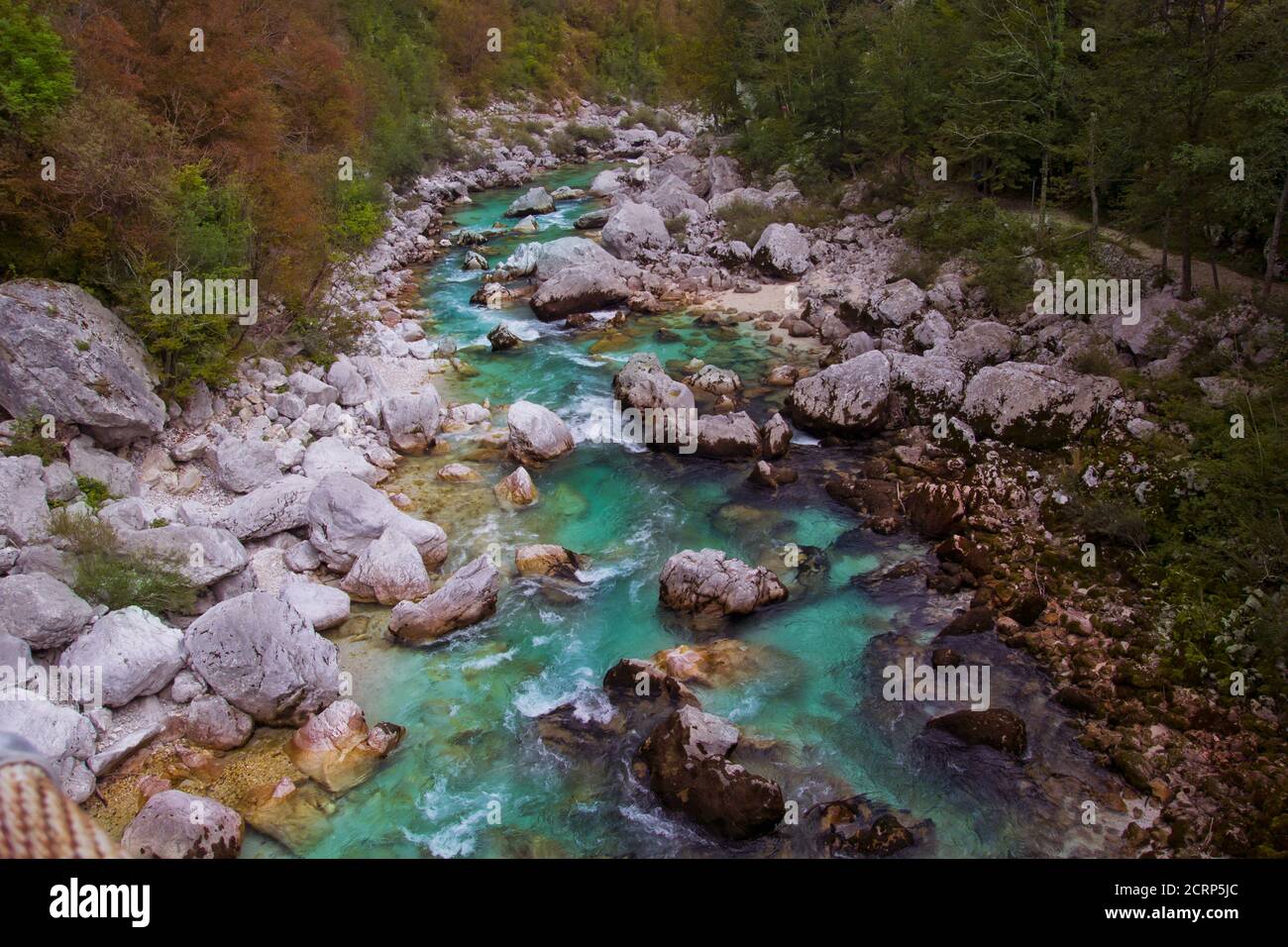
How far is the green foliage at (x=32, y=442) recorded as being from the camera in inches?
493

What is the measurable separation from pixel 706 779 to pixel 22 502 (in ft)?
33.6

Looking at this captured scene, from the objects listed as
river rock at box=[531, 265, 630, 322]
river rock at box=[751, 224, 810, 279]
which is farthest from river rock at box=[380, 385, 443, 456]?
river rock at box=[751, 224, 810, 279]

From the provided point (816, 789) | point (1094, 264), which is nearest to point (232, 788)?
point (816, 789)

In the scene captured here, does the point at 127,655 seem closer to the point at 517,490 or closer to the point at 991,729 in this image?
the point at 517,490

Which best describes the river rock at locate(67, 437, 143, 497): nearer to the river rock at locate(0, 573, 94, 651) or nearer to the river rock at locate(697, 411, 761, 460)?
the river rock at locate(0, 573, 94, 651)

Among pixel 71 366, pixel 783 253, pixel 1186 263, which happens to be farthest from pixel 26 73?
pixel 1186 263

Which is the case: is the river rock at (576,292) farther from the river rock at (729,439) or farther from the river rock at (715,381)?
the river rock at (729,439)

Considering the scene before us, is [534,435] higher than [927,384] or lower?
lower

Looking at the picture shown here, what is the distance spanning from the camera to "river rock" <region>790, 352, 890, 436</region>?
17391 mm

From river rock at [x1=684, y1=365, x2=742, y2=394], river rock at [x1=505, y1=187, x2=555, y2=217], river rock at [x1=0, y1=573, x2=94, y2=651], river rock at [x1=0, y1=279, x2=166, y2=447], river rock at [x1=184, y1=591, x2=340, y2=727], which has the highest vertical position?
river rock at [x1=505, y1=187, x2=555, y2=217]

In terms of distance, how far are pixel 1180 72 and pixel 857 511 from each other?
1076cm

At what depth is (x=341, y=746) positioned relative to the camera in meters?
10.3

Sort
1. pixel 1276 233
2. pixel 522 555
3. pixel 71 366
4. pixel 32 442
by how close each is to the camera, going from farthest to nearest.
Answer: pixel 1276 233
pixel 522 555
pixel 71 366
pixel 32 442

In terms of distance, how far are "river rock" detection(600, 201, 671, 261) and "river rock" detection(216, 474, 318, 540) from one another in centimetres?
1783
